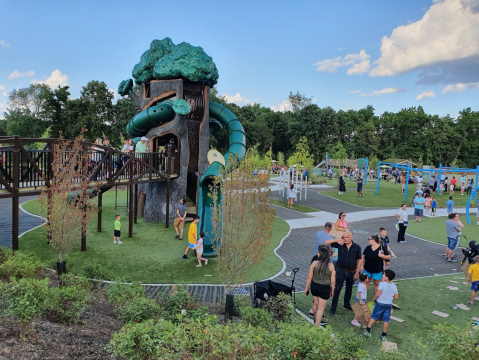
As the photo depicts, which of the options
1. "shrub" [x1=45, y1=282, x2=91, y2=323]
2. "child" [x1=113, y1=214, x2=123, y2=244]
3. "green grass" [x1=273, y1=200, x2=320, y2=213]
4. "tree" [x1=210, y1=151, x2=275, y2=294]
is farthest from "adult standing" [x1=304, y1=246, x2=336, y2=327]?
"green grass" [x1=273, y1=200, x2=320, y2=213]

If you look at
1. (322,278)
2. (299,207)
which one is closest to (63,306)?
(322,278)

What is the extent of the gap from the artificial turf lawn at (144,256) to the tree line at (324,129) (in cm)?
3106

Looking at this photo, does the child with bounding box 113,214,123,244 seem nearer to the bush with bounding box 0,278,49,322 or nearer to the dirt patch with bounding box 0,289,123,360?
the dirt patch with bounding box 0,289,123,360

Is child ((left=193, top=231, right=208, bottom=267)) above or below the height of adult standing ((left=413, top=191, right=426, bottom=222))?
below

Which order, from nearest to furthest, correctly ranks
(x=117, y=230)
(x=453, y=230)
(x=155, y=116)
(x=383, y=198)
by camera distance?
(x=453, y=230) → (x=117, y=230) → (x=155, y=116) → (x=383, y=198)

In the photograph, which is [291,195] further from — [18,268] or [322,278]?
[18,268]

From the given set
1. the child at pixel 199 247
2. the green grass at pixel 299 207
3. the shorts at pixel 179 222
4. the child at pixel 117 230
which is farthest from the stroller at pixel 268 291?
the green grass at pixel 299 207

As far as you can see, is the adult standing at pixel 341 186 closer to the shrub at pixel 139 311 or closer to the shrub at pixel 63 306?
the shrub at pixel 139 311

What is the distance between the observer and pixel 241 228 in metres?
6.37

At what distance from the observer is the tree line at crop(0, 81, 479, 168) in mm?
42688

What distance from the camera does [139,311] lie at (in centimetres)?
603

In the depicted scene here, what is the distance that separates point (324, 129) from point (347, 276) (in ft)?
164

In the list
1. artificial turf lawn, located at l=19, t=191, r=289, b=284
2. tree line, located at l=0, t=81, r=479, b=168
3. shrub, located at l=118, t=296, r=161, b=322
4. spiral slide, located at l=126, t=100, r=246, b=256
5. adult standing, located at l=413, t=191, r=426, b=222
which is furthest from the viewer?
tree line, located at l=0, t=81, r=479, b=168

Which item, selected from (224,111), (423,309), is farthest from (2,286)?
(224,111)
